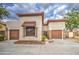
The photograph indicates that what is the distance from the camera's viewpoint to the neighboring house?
112 inches

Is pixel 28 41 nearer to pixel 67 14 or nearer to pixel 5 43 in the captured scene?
pixel 5 43

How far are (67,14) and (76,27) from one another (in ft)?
0.94

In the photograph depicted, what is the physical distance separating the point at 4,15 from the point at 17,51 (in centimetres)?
71

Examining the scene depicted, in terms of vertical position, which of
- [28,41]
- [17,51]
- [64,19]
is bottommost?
[17,51]

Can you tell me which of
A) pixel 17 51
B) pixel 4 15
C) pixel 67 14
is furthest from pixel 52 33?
pixel 4 15

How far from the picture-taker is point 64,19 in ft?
9.34

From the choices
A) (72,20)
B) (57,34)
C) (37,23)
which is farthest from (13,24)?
(72,20)

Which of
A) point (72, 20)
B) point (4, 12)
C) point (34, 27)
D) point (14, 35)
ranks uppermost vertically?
point (4, 12)

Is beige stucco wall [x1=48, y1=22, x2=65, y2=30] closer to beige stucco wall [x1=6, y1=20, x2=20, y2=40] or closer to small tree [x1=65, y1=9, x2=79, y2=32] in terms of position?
small tree [x1=65, y1=9, x2=79, y2=32]

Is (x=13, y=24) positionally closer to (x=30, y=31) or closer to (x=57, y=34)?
(x=30, y=31)

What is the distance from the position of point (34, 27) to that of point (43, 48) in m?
0.42

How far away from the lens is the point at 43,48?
2836 mm

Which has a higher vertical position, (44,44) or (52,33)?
(52,33)

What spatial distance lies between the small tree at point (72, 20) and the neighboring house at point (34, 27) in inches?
3.6
